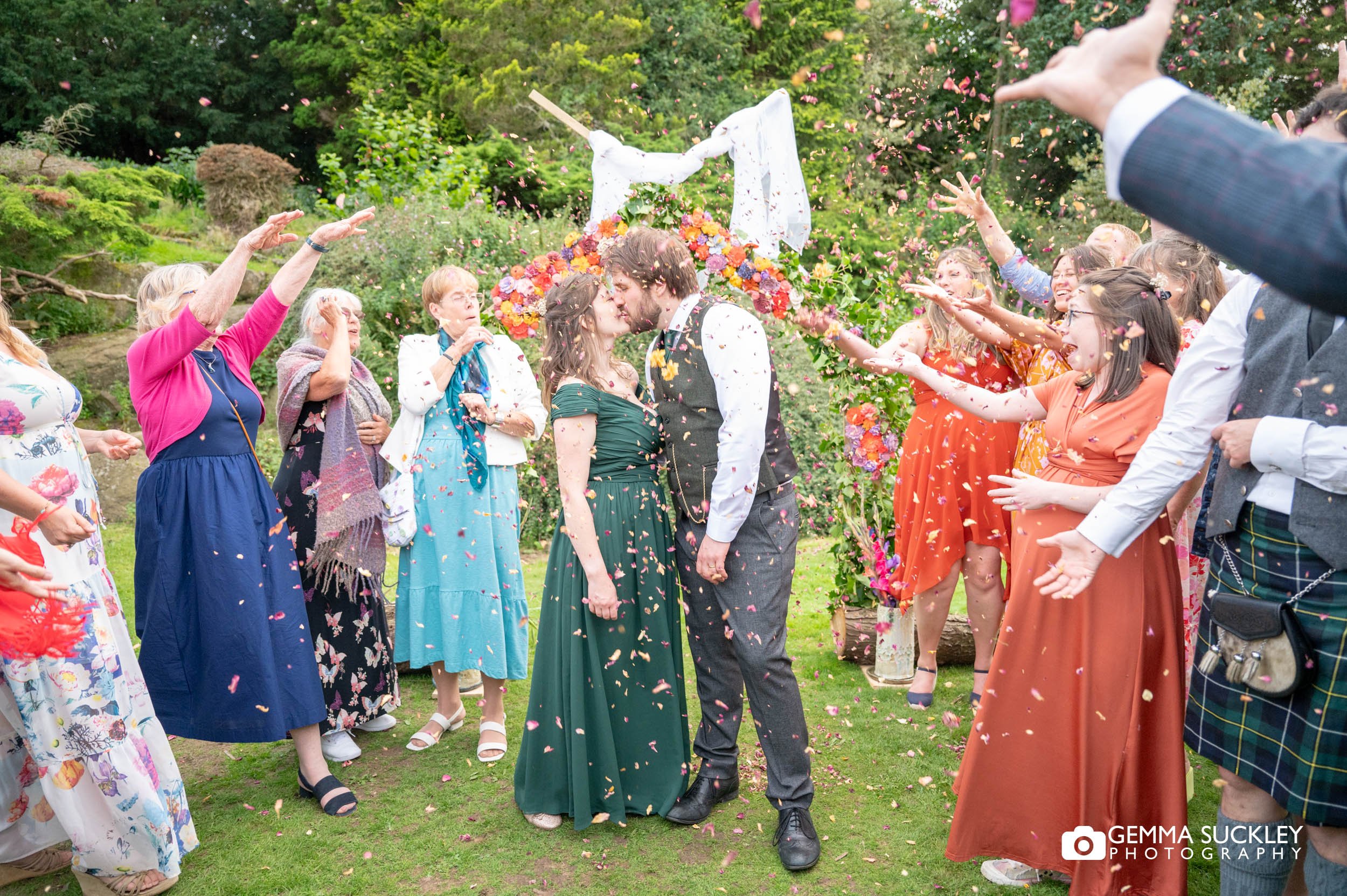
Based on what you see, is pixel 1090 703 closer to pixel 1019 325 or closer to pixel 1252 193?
pixel 1019 325

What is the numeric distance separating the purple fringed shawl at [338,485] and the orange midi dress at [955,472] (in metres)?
2.54

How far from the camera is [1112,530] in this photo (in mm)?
2320

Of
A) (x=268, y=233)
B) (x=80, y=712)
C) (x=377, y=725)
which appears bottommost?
(x=377, y=725)

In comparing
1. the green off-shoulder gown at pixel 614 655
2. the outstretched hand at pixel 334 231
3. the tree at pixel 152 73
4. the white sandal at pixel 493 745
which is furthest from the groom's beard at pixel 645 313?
the tree at pixel 152 73

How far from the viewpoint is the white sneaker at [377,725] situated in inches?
175

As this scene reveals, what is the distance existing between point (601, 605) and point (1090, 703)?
159cm

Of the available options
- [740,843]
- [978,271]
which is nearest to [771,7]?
[978,271]

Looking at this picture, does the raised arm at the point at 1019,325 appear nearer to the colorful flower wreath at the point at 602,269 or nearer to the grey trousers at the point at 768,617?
the colorful flower wreath at the point at 602,269

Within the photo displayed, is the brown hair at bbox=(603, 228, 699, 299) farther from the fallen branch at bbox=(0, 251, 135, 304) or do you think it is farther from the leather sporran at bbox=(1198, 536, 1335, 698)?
the fallen branch at bbox=(0, 251, 135, 304)

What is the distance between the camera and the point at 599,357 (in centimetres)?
336

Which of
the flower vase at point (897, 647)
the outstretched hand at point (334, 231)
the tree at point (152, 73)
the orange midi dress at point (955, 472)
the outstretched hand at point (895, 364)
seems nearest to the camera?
the outstretched hand at point (895, 364)

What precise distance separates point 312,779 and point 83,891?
834mm

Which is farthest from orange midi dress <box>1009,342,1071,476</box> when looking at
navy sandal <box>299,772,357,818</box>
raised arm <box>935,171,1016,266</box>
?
navy sandal <box>299,772,357,818</box>


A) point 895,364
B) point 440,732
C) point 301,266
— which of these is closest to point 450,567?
point 440,732
